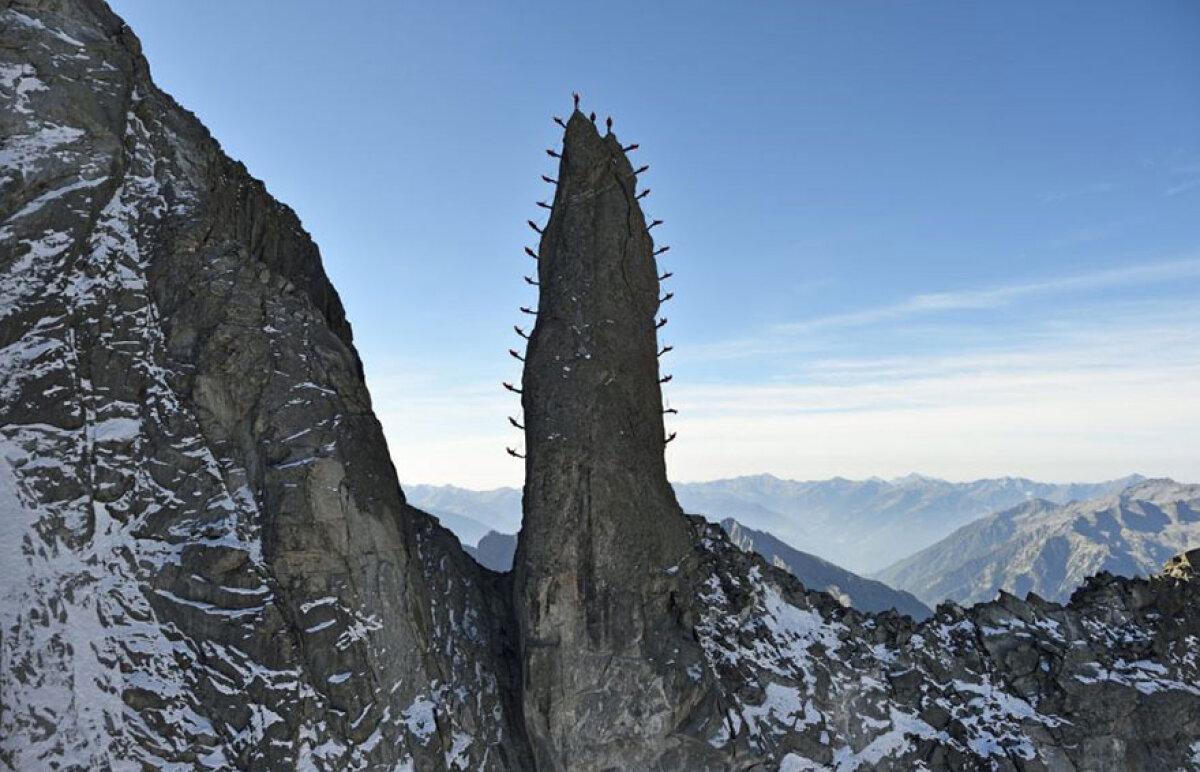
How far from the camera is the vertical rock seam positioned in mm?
→ 32500

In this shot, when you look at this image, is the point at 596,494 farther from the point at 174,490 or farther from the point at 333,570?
the point at 174,490

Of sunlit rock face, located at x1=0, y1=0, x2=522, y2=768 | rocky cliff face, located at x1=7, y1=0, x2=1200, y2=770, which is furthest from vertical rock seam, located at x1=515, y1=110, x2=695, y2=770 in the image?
sunlit rock face, located at x1=0, y1=0, x2=522, y2=768

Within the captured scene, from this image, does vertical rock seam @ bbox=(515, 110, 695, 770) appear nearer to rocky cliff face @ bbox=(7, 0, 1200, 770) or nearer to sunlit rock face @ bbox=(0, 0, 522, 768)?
rocky cliff face @ bbox=(7, 0, 1200, 770)

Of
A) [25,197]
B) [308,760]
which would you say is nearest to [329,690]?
[308,760]

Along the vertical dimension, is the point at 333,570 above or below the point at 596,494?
below

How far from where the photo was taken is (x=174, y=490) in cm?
3155

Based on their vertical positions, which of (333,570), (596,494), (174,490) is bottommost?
(333,570)

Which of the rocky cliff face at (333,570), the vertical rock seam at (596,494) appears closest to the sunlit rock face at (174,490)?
the rocky cliff face at (333,570)

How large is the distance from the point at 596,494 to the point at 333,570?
12639mm

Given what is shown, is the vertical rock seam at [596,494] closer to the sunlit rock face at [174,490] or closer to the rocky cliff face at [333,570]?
the rocky cliff face at [333,570]

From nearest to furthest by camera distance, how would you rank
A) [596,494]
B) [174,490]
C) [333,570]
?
1. [174,490]
2. [333,570]
3. [596,494]

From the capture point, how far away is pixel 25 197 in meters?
32.1

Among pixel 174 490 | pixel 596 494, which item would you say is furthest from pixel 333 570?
pixel 596 494

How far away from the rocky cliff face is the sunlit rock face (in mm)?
109
